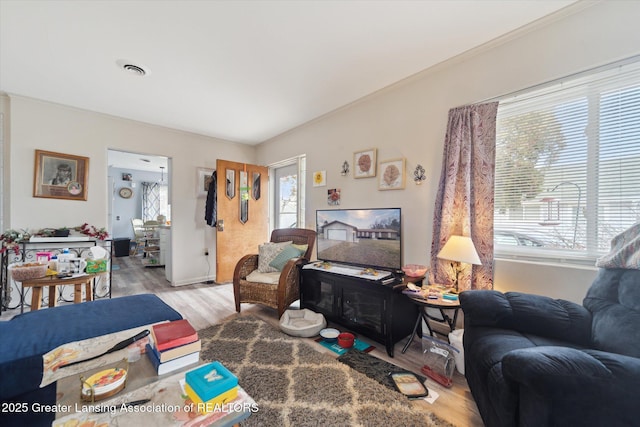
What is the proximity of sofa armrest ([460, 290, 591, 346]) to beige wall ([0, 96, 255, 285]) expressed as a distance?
4.03 m

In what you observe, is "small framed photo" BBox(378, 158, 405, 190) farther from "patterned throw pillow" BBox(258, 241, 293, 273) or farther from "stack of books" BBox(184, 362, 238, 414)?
"stack of books" BBox(184, 362, 238, 414)

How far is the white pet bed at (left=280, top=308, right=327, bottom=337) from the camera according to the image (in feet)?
7.43

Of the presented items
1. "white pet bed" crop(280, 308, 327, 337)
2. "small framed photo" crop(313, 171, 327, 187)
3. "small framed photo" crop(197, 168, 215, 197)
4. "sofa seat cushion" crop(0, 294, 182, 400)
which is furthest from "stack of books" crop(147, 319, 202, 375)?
"small framed photo" crop(197, 168, 215, 197)

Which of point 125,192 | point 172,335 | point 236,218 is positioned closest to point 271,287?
point 172,335

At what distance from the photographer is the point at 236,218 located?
418 cm

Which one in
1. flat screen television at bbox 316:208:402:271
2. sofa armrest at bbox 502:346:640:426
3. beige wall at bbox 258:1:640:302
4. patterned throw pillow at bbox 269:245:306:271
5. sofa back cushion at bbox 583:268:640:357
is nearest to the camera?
sofa armrest at bbox 502:346:640:426

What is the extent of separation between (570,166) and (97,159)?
502 centimetres

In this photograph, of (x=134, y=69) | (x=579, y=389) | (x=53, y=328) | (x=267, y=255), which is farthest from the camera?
(x=267, y=255)

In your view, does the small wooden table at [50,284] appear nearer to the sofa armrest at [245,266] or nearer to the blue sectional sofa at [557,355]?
the sofa armrest at [245,266]

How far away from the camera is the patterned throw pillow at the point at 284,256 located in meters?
2.96

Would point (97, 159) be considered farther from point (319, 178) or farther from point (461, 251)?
point (461, 251)

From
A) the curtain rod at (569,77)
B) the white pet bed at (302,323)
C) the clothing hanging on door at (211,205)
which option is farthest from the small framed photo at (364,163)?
the clothing hanging on door at (211,205)

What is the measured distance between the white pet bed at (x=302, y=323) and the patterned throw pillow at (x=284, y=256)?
583 mm

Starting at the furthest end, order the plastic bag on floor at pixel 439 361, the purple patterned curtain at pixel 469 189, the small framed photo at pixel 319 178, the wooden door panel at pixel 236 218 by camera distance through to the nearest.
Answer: the wooden door panel at pixel 236 218
the small framed photo at pixel 319 178
the purple patterned curtain at pixel 469 189
the plastic bag on floor at pixel 439 361
